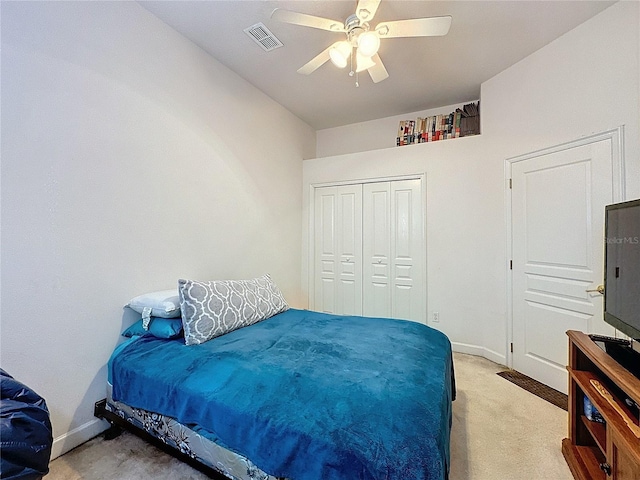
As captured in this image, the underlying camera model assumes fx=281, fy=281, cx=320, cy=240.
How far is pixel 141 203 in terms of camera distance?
206cm

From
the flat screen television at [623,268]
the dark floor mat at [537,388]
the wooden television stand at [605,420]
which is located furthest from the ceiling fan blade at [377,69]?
the dark floor mat at [537,388]

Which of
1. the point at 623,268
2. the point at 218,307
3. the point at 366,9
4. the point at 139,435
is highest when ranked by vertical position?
the point at 366,9

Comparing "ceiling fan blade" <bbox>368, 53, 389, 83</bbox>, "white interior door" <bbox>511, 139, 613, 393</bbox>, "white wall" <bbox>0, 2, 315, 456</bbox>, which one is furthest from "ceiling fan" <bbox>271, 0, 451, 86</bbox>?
"white interior door" <bbox>511, 139, 613, 393</bbox>

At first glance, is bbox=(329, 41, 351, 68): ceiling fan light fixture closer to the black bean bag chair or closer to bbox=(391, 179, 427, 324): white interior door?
Answer: bbox=(391, 179, 427, 324): white interior door

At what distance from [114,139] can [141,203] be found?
45 centimetres

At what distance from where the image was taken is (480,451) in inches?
64.5

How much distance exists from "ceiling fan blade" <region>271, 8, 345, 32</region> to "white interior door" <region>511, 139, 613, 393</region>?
211 centimetres

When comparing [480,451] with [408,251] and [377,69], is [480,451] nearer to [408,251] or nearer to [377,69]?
[408,251]

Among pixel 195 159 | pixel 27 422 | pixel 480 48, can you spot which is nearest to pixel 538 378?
pixel 480 48

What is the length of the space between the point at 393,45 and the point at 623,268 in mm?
2301

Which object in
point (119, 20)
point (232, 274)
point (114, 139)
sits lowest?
point (232, 274)

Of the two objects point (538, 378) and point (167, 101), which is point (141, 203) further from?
point (538, 378)

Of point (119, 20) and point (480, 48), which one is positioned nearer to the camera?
point (119, 20)

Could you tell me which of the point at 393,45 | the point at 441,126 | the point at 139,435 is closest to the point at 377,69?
the point at 393,45
